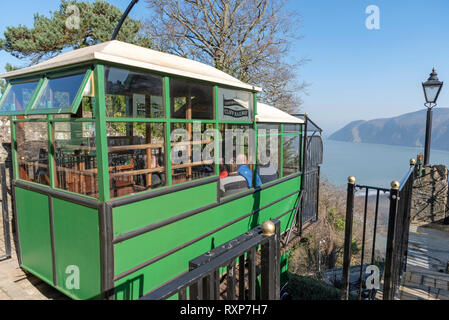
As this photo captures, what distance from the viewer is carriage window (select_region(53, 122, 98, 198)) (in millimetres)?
3422

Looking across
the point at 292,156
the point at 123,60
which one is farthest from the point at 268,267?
the point at 292,156

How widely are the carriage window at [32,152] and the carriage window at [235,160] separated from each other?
2.55m

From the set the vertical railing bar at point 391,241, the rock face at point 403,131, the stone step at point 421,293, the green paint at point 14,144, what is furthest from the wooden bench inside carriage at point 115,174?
the rock face at point 403,131

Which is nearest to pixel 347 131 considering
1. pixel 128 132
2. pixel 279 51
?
pixel 279 51

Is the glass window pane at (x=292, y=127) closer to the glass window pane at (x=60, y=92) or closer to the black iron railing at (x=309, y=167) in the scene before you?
the black iron railing at (x=309, y=167)

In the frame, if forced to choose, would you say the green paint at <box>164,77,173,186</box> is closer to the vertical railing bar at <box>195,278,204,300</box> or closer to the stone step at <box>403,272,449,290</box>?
the vertical railing bar at <box>195,278,204,300</box>

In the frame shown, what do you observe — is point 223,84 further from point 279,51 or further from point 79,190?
point 279,51

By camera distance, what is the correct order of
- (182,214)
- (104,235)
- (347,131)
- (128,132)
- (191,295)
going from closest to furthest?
(191,295)
(104,235)
(182,214)
(128,132)
(347,131)

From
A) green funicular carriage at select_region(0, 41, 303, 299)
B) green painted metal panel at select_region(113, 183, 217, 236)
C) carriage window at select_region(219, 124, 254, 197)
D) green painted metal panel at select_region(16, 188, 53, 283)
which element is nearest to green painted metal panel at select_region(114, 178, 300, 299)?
green funicular carriage at select_region(0, 41, 303, 299)

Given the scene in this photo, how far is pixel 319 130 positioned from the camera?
755 centimetres

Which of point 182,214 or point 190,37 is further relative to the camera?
point 190,37

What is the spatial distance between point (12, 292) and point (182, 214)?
2.57m

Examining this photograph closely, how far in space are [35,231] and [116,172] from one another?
139 cm
